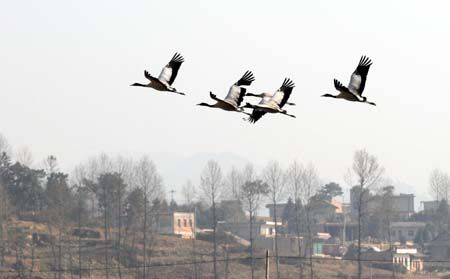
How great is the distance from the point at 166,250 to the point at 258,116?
70.3 metres

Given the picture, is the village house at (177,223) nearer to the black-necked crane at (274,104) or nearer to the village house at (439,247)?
the village house at (439,247)

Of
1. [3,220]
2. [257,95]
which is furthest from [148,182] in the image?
[257,95]

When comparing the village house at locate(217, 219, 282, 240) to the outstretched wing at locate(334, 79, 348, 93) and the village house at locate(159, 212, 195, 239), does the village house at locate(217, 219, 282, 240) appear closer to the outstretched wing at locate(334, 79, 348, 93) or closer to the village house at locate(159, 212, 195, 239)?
the village house at locate(159, 212, 195, 239)

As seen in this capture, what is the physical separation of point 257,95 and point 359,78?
10.5ft

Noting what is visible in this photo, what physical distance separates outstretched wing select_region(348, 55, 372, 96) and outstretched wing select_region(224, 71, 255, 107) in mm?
2858

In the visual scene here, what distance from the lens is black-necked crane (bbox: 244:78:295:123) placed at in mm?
28875

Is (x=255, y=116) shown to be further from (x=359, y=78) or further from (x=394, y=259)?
(x=394, y=259)

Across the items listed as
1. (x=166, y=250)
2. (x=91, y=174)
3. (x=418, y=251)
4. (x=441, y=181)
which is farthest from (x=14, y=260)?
(x=441, y=181)

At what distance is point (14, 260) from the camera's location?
294 feet

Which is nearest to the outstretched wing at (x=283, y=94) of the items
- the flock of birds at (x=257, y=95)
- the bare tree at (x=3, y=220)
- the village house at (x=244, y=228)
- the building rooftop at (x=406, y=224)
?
the flock of birds at (x=257, y=95)

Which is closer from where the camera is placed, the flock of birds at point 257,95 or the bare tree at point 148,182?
the flock of birds at point 257,95

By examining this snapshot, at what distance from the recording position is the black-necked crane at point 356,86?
2758cm

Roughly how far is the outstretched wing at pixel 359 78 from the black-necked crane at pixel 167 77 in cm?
431

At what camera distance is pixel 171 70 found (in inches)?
1184
